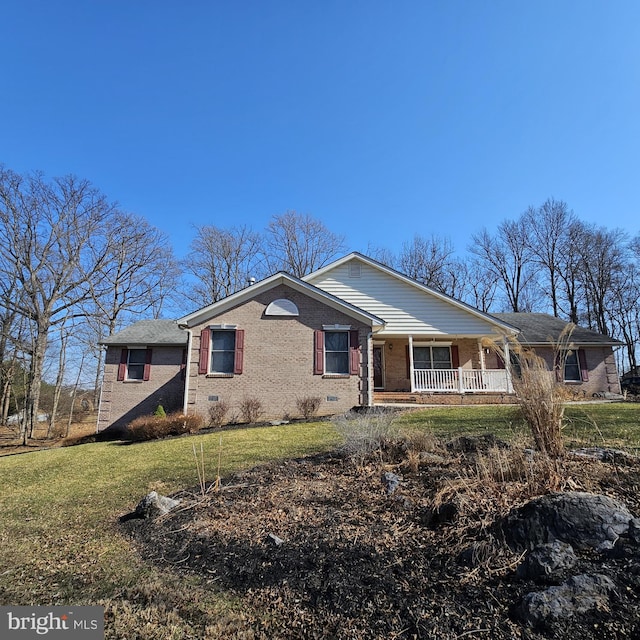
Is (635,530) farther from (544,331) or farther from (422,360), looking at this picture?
(544,331)

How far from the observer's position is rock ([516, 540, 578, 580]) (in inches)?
101

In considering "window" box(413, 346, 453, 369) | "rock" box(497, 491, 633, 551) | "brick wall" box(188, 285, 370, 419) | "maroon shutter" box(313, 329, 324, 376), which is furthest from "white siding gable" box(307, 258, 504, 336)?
"rock" box(497, 491, 633, 551)

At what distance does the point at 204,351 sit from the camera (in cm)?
1438

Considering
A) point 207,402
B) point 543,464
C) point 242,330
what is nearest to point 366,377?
point 242,330

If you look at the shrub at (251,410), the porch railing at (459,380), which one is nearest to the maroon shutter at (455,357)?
the porch railing at (459,380)

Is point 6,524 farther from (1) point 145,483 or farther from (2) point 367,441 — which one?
(2) point 367,441

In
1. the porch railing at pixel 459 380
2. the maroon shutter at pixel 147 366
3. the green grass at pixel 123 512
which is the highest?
the maroon shutter at pixel 147 366

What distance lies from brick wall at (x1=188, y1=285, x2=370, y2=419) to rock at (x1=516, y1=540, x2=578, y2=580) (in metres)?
11.3

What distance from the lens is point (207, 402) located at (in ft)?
45.9

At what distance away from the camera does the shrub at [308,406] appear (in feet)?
44.4

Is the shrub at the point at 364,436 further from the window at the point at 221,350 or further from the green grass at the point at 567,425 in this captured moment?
the window at the point at 221,350

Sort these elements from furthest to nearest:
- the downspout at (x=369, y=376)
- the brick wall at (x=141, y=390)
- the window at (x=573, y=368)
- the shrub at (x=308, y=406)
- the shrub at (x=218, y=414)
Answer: the window at (x=573, y=368), the brick wall at (x=141, y=390), the downspout at (x=369, y=376), the shrub at (x=308, y=406), the shrub at (x=218, y=414)

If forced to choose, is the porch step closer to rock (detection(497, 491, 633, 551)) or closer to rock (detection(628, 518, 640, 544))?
rock (detection(497, 491, 633, 551))

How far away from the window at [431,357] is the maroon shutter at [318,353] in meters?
5.23
